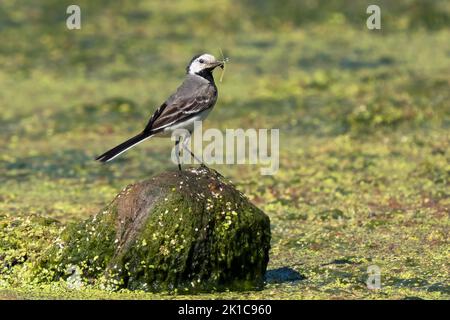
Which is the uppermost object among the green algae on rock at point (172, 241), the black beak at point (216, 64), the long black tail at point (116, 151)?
the black beak at point (216, 64)

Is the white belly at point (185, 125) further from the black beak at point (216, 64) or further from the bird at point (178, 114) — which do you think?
the black beak at point (216, 64)

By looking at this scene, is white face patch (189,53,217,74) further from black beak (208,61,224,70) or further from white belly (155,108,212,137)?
white belly (155,108,212,137)

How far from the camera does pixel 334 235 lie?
10.7 meters

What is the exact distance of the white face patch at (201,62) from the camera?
9.71m

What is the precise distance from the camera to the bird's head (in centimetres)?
970

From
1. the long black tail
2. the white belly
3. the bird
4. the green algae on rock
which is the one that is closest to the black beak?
the bird

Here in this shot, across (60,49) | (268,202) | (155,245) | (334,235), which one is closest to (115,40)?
(60,49)

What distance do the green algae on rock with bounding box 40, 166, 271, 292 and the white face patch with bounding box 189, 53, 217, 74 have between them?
130cm

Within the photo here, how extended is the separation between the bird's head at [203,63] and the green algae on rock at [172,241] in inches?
50.8

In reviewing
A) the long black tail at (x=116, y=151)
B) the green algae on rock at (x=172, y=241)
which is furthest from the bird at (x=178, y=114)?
the green algae on rock at (x=172, y=241)

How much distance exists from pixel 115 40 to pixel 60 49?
1.04 m

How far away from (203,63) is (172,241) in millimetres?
1960

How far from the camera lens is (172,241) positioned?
8.50 meters

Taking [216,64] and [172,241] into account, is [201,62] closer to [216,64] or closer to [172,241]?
[216,64]
